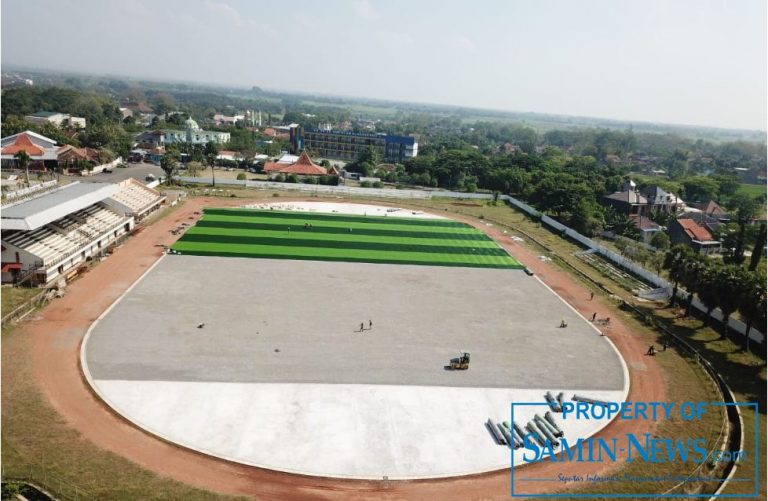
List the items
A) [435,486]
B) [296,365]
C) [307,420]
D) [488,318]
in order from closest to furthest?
[435,486], [307,420], [296,365], [488,318]

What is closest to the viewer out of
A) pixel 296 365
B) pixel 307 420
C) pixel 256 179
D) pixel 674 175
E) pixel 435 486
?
pixel 435 486

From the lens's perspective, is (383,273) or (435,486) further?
(383,273)

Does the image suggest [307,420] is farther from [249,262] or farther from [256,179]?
[256,179]

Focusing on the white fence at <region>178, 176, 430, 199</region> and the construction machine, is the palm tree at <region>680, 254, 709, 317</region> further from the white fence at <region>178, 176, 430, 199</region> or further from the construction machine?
the white fence at <region>178, 176, 430, 199</region>

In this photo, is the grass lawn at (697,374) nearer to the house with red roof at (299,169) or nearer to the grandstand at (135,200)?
the grandstand at (135,200)

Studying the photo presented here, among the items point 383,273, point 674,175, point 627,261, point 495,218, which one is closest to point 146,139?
point 495,218

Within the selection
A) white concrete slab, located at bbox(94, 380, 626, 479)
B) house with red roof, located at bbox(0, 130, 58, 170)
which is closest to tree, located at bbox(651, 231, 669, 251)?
white concrete slab, located at bbox(94, 380, 626, 479)

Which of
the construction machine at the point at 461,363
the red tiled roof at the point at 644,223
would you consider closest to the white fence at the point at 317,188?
the red tiled roof at the point at 644,223
